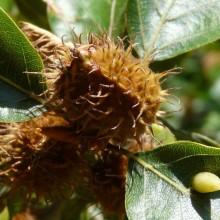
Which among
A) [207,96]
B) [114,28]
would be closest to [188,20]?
[114,28]

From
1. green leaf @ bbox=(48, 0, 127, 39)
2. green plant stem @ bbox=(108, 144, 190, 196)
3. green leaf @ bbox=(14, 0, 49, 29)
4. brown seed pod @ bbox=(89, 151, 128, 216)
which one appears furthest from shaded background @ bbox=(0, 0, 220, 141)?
green plant stem @ bbox=(108, 144, 190, 196)

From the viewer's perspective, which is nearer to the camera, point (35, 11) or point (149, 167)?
point (149, 167)

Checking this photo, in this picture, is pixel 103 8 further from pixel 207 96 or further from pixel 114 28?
pixel 207 96

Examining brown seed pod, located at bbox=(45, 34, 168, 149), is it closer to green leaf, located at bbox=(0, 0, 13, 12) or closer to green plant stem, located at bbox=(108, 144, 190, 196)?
green plant stem, located at bbox=(108, 144, 190, 196)

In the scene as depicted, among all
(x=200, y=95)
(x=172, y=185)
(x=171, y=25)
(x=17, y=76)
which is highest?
(x=200, y=95)

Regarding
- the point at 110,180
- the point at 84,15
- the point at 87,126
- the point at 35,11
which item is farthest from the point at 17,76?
the point at 35,11

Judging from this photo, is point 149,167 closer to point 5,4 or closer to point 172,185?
point 172,185
